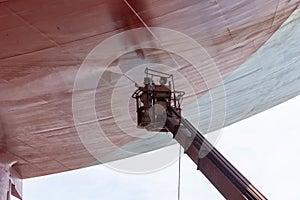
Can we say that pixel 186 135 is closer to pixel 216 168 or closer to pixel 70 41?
pixel 216 168

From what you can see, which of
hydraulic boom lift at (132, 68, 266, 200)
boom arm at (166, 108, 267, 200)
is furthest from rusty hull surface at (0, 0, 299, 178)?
boom arm at (166, 108, 267, 200)

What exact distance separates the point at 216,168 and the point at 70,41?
67.6 inches

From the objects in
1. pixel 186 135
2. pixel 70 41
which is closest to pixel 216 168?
pixel 186 135

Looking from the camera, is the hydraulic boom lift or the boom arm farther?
the hydraulic boom lift

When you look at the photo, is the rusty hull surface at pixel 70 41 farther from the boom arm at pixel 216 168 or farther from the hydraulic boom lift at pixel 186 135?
the boom arm at pixel 216 168

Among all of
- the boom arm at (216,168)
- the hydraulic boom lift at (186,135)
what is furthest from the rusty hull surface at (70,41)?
the boom arm at (216,168)

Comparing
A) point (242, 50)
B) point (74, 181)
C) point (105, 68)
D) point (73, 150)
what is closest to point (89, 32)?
point (105, 68)

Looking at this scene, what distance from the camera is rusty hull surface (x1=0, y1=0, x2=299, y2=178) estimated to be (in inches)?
138

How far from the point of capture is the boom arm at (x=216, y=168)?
272cm

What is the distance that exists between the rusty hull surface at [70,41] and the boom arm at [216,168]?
104 centimetres

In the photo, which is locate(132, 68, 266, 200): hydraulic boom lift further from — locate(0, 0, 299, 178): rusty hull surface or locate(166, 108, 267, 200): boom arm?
locate(0, 0, 299, 178): rusty hull surface

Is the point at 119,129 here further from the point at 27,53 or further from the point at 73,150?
the point at 27,53

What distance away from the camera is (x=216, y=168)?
10.0 ft

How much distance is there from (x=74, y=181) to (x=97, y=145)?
1761mm
